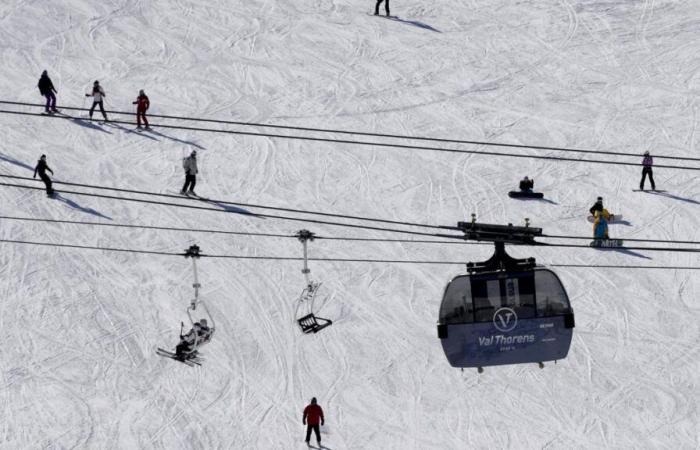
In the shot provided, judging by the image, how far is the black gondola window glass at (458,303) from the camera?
21391mm

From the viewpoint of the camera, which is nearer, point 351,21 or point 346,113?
point 346,113

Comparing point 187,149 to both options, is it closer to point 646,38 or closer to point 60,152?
point 60,152

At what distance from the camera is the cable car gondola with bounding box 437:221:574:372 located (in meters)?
21.4

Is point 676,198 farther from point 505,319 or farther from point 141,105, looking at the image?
point 505,319

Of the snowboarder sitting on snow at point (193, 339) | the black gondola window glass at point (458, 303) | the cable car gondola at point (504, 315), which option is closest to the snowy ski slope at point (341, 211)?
the snowboarder sitting on snow at point (193, 339)

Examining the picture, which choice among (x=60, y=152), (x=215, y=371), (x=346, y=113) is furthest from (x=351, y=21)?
(x=215, y=371)

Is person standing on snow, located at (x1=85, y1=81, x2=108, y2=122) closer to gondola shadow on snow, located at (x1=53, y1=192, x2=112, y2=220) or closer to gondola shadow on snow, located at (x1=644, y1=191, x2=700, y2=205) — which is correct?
gondola shadow on snow, located at (x1=53, y1=192, x2=112, y2=220)

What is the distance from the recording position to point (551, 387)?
27.9m

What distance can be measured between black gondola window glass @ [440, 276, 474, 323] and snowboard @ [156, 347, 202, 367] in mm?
6605

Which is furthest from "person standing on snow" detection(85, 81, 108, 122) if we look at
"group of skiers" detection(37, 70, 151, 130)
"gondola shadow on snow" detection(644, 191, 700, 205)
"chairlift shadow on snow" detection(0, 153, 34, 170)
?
"gondola shadow on snow" detection(644, 191, 700, 205)

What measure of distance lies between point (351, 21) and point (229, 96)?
6060 mm

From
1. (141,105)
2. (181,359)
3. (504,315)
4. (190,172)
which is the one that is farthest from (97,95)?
(504,315)

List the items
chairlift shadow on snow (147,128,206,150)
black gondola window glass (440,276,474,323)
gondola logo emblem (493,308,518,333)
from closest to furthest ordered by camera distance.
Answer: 1. black gondola window glass (440,276,474,323)
2. gondola logo emblem (493,308,518,333)
3. chairlift shadow on snow (147,128,206,150)

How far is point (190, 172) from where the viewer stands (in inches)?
1334
